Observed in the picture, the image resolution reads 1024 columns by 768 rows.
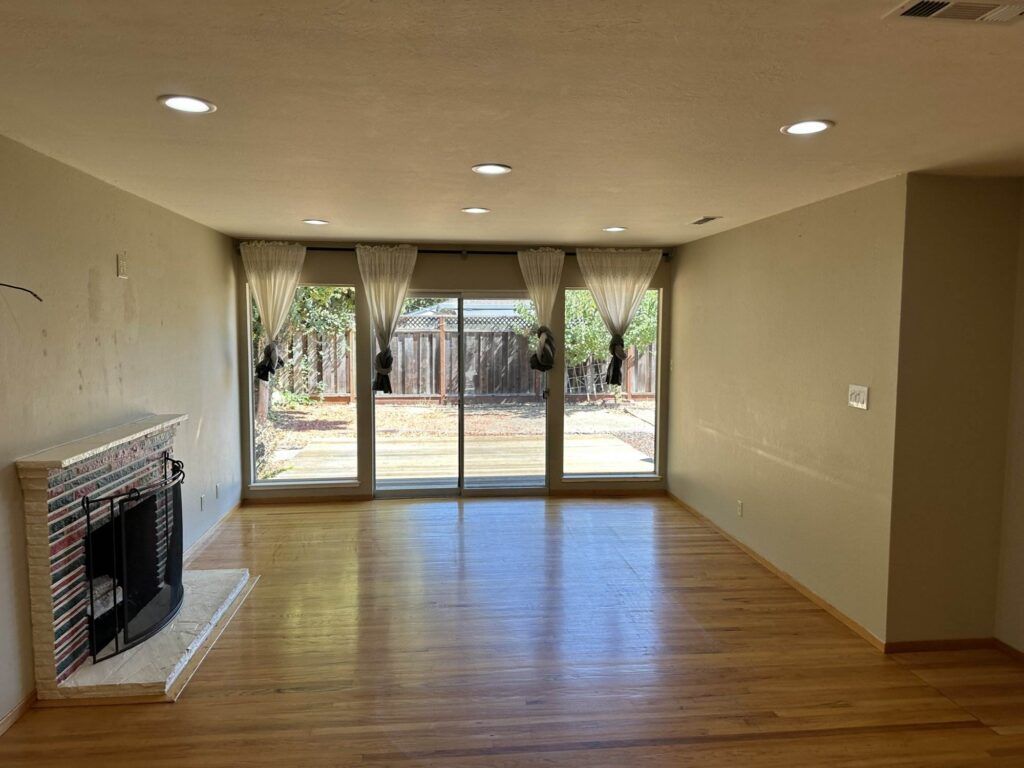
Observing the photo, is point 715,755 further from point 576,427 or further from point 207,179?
point 576,427

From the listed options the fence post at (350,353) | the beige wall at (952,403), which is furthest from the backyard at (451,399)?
the beige wall at (952,403)

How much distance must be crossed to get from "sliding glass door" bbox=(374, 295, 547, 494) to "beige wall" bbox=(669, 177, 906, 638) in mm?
1660

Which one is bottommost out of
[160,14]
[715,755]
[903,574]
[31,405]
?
[715,755]

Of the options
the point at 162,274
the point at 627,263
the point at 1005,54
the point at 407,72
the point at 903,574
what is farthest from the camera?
the point at 627,263

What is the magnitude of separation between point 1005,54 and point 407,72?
1.59 meters

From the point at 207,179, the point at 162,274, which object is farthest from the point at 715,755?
the point at 162,274

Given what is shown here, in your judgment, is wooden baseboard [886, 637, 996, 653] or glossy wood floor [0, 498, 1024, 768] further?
wooden baseboard [886, 637, 996, 653]

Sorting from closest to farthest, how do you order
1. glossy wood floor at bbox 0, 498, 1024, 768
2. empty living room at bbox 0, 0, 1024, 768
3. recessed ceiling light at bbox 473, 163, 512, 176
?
1. empty living room at bbox 0, 0, 1024, 768
2. glossy wood floor at bbox 0, 498, 1024, 768
3. recessed ceiling light at bbox 473, 163, 512, 176

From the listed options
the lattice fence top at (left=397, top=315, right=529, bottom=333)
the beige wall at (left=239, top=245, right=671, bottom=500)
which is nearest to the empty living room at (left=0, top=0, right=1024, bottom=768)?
the beige wall at (left=239, top=245, right=671, bottom=500)

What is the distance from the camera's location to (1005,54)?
1723mm

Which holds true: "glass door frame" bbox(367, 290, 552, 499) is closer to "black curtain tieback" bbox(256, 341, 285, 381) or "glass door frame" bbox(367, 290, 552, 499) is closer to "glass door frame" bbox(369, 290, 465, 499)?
"glass door frame" bbox(369, 290, 465, 499)

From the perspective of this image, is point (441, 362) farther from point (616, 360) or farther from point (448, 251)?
point (616, 360)

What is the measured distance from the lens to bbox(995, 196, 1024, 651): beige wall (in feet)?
10.5

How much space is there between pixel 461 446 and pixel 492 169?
359cm
